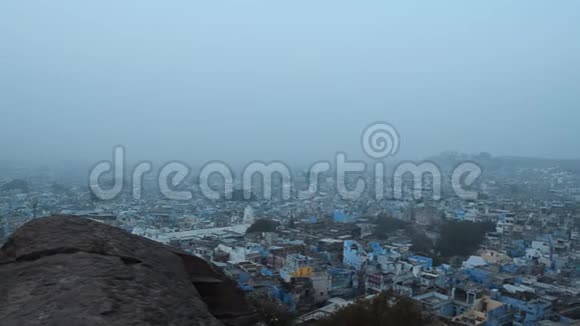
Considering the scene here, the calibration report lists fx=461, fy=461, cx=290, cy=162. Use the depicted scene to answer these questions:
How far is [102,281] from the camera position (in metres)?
2.00

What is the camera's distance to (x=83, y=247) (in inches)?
97.3

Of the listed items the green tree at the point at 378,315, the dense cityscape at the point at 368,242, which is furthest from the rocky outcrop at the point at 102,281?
the dense cityscape at the point at 368,242

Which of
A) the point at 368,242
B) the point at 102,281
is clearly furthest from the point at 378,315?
the point at 368,242

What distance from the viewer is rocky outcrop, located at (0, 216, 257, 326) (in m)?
1.72

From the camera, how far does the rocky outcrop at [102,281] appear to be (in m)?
A: 1.72

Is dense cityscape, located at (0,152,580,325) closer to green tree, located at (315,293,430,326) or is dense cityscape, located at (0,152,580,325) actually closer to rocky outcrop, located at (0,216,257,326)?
green tree, located at (315,293,430,326)

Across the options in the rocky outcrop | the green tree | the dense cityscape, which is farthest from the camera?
the dense cityscape

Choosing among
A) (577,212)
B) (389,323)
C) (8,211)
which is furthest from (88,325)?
(577,212)

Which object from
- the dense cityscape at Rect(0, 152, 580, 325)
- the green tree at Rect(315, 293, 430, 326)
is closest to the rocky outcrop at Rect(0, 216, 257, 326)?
the green tree at Rect(315, 293, 430, 326)

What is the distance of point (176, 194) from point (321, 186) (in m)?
9.71

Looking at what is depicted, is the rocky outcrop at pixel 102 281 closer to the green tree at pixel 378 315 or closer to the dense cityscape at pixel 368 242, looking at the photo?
the green tree at pixel 378 315

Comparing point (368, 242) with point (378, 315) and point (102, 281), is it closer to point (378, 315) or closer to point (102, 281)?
point (378, 315)

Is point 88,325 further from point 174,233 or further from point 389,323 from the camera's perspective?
point 174,233

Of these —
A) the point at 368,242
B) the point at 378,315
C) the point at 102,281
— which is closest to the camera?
the point at 102,281
